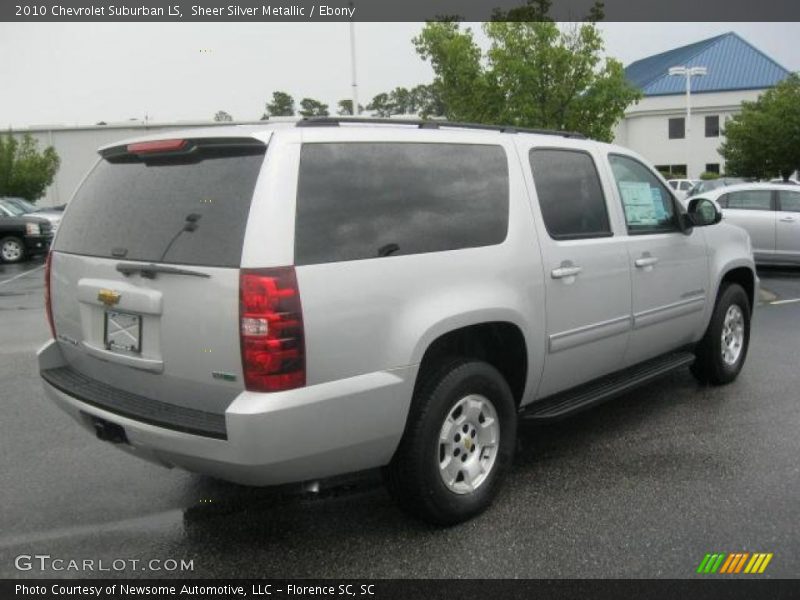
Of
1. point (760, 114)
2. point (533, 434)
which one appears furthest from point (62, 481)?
point (760, 114)

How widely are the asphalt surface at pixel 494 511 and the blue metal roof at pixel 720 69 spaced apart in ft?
164

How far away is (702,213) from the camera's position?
5.35 m

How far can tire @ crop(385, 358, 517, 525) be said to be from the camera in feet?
11.0

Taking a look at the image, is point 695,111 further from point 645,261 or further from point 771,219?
point 645,261

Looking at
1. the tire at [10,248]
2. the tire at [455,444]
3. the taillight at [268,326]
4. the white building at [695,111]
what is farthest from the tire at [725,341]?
the white building at [695,111]

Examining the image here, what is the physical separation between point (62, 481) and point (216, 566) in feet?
4.87

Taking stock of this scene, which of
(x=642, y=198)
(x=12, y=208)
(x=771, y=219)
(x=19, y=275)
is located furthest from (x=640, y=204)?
(x=12, y=208)

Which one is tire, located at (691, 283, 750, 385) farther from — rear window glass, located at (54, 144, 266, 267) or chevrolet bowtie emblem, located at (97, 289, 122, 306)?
chevrolet bowtie emblem, located at (97, 289, 122, 306)

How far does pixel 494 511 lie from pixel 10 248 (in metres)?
18.3

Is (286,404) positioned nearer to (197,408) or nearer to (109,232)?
(197,408)

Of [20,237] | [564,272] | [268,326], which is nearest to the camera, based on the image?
[268,326]

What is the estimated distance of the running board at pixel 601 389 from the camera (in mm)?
4102

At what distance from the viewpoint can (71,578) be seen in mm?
3207

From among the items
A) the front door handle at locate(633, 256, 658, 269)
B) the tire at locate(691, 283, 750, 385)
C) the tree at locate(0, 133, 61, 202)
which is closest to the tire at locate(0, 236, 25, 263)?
the tree at locate(0, 133, 61, 202)
